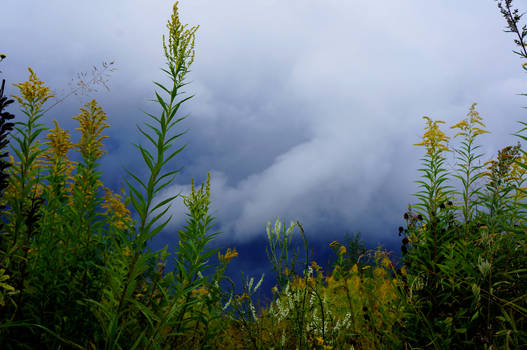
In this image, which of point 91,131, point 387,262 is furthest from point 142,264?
point 387,262

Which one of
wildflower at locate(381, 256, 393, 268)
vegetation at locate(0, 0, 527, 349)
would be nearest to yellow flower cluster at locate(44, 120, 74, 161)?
vegetation at locate(0, 0, 527, 349)

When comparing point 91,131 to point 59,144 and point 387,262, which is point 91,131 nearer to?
point 59,144

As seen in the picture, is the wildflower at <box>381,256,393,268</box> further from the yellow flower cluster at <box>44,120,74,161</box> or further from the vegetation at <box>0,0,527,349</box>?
the yellow flower cluster at <box>44,120,74,161</box>

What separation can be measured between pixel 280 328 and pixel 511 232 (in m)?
3.06

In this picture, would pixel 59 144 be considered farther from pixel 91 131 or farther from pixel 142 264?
pixel 142 264

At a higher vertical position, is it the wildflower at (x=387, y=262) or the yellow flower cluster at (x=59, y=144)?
the yellow flower cluster at (x=59, y=144)

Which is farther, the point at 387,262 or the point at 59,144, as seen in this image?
the point at 387,262

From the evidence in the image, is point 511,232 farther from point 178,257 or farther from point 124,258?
point 124,258

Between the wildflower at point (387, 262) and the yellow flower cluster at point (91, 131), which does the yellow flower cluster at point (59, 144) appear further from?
the wildflower at point (387, 262)

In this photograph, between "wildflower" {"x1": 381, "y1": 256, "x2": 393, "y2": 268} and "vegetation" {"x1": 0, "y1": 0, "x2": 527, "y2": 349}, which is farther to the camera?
"wildflower" {"x1": 381, "y1": 256, "x2": 393, "y2": 268}

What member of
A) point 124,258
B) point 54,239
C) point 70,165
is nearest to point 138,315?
point 54,239

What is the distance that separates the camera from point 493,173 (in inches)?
167

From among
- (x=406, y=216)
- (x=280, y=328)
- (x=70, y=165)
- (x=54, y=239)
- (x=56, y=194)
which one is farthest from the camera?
(x=280, y=328)

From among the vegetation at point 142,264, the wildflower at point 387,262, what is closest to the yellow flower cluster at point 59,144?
the vegetation at point 142,264
